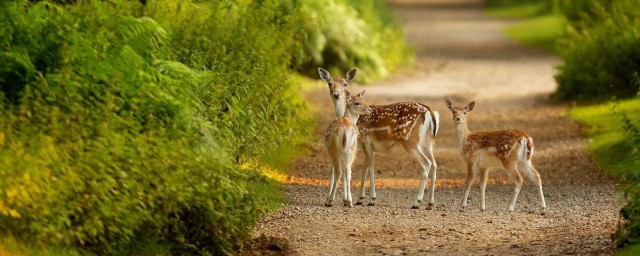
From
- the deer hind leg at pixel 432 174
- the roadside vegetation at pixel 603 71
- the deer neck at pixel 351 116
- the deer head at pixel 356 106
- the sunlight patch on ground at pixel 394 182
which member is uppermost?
the roadside vegetation at pixel 603 71

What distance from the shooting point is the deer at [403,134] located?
47.5 ft

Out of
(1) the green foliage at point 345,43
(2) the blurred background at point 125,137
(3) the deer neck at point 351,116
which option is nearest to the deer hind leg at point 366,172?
(3) the deer neck at point 351,116

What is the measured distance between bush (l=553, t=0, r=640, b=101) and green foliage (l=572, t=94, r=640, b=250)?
0.84m

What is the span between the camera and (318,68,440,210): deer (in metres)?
14.5

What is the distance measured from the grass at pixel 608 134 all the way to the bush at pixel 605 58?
2.47 feet

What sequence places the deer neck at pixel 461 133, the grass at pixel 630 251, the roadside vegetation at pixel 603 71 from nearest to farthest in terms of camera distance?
the grass at pixel 630 251 < the deer neck at pixel 461 133 < the roadside vegetation at pixel 603 71

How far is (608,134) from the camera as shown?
20.7 meters

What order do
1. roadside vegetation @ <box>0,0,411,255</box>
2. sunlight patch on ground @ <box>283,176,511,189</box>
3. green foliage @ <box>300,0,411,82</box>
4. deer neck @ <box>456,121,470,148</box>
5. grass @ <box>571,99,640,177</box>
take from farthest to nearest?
green foliage @ <box>300,0,411,82</box> → grass @ <box>571,99,640,177</box> → sunlight patch on ground @ <box>283,176,511,189</box> → deer neck @ <box>456,121,470,148</box> → roadside vegetation @ <box>0,0,411,255</box>

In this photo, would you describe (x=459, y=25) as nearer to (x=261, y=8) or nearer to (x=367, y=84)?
(x=367, y=84)

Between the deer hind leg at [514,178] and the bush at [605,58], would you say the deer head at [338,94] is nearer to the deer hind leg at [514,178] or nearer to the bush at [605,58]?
the deer hind leg at [514,178]

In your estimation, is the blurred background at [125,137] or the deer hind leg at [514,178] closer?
the blurred background at [125,137]

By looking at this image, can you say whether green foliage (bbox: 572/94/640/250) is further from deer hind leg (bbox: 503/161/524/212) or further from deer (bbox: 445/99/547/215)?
deer hind leg (bbox: 503/161/524/212)

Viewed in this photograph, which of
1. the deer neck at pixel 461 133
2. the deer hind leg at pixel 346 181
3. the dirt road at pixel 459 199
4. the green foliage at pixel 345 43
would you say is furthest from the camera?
the green foliage at pixel 345 43

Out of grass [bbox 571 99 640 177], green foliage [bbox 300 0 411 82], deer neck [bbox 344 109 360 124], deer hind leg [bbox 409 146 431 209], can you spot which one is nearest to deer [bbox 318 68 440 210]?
deer hind leg [bbox 409 146 431 209]
